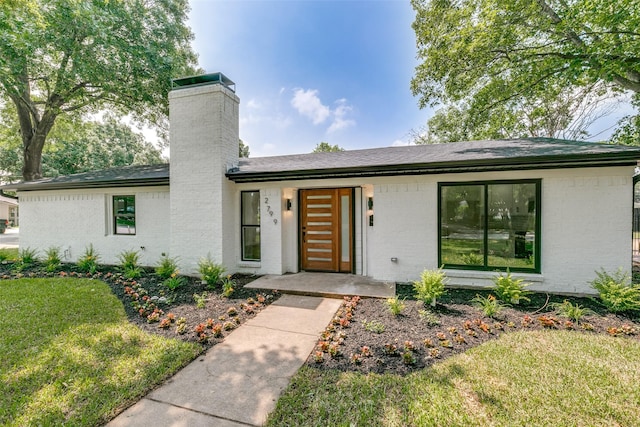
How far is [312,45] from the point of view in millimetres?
10258

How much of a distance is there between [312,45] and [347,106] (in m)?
6.47

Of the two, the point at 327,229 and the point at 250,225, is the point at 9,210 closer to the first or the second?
the point at 250,225

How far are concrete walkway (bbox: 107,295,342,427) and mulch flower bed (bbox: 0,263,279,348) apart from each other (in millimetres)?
353

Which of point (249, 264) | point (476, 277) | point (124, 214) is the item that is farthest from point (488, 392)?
point (124, 214)

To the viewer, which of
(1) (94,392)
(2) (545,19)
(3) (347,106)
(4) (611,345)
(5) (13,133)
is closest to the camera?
(1) (94,392)

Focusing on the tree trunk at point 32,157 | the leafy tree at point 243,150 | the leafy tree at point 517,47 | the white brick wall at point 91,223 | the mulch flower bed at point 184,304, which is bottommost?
the mulch flower bed at point 184,304

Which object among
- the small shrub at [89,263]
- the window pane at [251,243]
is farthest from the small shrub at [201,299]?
the small shrub at [89,263]

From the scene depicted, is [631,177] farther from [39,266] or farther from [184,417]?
[39,266]

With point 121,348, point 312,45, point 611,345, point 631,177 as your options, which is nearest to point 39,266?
point 121,348

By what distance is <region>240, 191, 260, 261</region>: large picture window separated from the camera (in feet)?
23.5

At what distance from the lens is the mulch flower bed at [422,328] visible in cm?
316

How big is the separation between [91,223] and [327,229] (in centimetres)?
756

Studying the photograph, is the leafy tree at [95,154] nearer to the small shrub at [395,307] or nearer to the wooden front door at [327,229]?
the wooden front door at [327,229]

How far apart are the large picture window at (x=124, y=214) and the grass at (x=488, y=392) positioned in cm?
780
